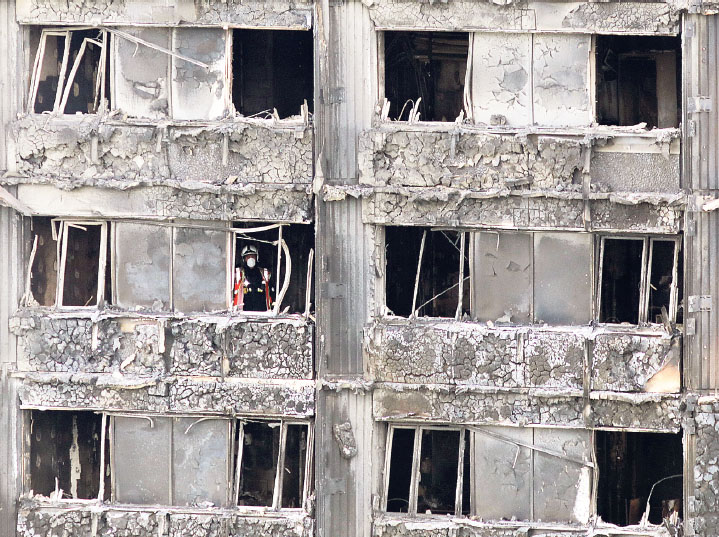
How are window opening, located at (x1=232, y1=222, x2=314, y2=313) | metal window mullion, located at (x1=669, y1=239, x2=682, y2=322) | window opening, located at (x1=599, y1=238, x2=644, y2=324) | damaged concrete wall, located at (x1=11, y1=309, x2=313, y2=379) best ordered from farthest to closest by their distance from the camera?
1. window opening, located at (x1=599, y1=238, x2=644, y2=324)
2. window opening, located at (x1=232, y1=222, x2=314, y2=313)
3. damaged concrete wall, located at (x1=11, y1=309, x2=313, y2=379)
4. metal window mullion, located at (x1=669, y1=239, x2=682, y2=322)

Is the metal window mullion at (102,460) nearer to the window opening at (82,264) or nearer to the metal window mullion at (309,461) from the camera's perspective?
the window opening at (82,264)

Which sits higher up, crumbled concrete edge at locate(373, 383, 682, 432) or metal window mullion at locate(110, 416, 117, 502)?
crumbled concrete edge at locate(373, 383, 682, 432)

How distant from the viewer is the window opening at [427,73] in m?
13.0

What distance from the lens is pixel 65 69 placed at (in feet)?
40.9

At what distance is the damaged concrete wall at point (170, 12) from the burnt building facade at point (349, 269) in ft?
0.13

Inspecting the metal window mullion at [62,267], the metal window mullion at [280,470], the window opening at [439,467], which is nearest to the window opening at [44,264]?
the metal window mullion at [62,267]

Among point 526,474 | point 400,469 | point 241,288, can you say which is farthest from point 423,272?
point 526,474

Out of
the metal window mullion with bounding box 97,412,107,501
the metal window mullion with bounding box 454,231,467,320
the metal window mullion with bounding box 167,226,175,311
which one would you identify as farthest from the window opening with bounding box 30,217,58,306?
the metal window mullion with bounding box 454,231,467,320

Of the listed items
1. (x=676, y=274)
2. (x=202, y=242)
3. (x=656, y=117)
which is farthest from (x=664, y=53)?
(x=202, y=242)

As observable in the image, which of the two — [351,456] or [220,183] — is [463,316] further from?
[220,183]

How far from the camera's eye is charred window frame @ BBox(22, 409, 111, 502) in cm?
1242

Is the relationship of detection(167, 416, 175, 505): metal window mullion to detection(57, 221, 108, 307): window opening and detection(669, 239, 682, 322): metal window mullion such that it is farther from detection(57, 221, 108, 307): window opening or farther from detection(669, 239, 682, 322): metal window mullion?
detection(669, 239, 682, 322): metal window mullion

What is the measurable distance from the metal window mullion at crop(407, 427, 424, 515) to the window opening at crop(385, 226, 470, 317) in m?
1.80

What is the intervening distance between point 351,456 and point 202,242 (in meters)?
3.57
